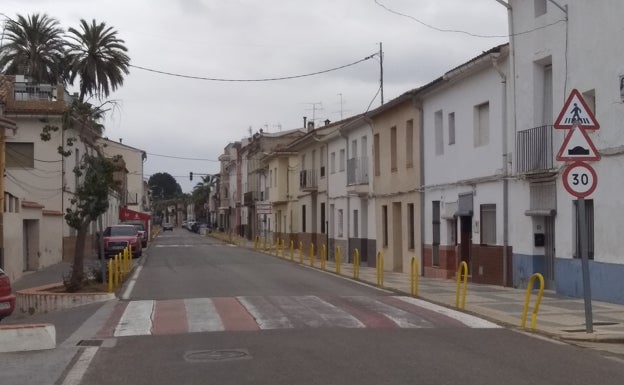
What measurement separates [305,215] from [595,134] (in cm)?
3352

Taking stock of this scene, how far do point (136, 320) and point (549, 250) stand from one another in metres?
10.6

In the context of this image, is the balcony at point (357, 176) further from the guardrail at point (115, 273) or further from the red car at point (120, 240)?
the guardrail at point (115, 273)

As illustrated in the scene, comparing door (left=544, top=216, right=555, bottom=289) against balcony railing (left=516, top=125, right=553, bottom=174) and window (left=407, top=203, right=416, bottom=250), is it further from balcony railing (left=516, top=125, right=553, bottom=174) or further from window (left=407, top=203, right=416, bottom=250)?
window (left=407, top=203, right=416, bottom=250)

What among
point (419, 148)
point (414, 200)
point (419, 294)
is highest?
point (419, 148)

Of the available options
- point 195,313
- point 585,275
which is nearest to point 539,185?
point 585,275

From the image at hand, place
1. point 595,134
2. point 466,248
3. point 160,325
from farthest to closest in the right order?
point 466,248, point 595,134, point 160,325

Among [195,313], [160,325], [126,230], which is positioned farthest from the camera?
[126,230]

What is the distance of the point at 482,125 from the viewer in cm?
2286

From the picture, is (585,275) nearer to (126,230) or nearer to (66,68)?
(126,230)

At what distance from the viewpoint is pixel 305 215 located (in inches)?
1953

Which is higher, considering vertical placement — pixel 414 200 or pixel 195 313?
pixel 414 200

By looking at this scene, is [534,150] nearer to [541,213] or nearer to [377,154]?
[541,213]

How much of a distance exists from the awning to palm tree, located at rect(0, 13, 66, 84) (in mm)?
36500

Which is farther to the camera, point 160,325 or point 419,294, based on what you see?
point 419,294
